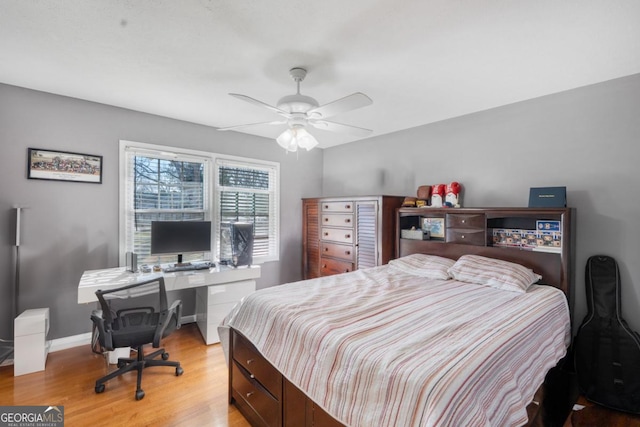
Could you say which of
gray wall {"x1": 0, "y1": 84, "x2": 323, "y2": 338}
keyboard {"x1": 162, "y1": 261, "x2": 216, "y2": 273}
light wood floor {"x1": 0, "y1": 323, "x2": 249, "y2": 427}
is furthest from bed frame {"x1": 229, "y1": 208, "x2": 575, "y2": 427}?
gray wall {"x1": 0, "y1": 84, "x2": 323, "y2": 338}

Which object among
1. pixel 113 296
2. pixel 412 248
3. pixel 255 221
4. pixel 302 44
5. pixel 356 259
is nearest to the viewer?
pixel 302 44

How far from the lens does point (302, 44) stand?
2.00 meters

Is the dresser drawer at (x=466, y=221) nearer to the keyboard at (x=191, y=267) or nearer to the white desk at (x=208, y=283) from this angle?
the white desk at (x=208, y=283)

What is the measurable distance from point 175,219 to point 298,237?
186cm

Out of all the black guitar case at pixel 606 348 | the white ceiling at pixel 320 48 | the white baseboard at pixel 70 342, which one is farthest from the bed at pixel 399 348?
the white baseboard at pixel 70 342

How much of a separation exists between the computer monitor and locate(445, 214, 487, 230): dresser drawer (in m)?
2.83

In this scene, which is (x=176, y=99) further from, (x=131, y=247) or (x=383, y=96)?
(x=383, y=96)

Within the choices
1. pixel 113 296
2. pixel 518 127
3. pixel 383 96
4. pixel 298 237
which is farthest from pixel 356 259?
pixel 113 296

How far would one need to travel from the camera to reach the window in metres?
3.42

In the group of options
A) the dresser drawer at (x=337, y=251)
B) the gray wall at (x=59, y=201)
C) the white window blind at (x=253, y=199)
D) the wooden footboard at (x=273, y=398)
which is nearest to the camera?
the wooden footboard at (x=273, y=398)

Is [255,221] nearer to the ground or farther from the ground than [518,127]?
nearer to the ground

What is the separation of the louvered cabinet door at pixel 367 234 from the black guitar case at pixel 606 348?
6.38ft

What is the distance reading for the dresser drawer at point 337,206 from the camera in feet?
13.0

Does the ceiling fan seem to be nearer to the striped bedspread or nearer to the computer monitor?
the striped bedspread
